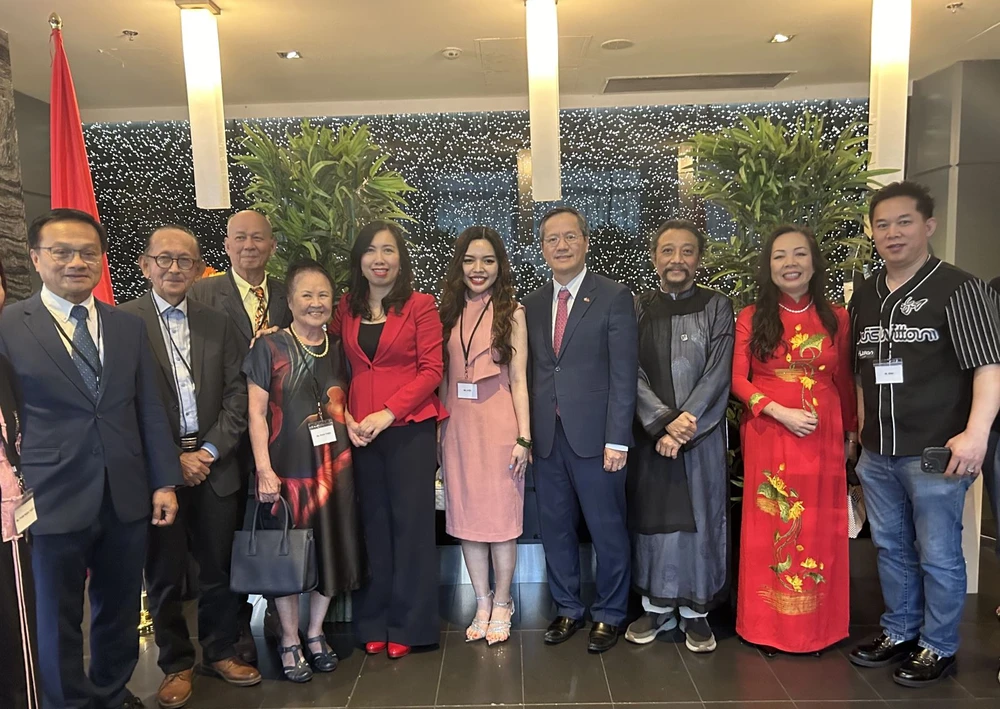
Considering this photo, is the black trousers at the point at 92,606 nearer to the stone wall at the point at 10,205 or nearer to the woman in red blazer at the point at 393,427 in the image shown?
the woman in red blazer at the point at 393,427

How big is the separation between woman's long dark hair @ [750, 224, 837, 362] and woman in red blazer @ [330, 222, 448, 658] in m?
1.27

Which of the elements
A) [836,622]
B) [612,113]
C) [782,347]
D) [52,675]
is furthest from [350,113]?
[836,622]

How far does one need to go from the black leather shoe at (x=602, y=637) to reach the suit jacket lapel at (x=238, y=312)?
1870 mm

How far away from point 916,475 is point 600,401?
1.18 m

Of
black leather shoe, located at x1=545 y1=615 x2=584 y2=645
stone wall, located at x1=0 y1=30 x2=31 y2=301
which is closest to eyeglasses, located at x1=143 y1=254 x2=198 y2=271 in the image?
stone wall, located at x1=0 y1=30 x2=31 y2=301

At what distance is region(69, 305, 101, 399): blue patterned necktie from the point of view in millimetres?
2045

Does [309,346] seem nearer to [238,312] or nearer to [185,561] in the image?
[238,312]

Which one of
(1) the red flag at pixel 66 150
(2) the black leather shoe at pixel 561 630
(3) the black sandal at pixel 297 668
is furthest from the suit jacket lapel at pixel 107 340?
(2) the black leather shoe at pixel 561 630

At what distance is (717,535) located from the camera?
2740 millimetres

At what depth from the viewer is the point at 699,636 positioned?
2.76 meters

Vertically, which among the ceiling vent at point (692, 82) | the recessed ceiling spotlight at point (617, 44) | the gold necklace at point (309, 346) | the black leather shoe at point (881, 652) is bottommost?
the black leather shoe at point (881, 652)

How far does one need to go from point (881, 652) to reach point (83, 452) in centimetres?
297

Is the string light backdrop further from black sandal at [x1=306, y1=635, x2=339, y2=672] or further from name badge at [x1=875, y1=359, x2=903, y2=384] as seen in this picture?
black sandal at [x1=306, y1=635, x2=339, y2=672]

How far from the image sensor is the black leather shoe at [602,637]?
2.75 metres
